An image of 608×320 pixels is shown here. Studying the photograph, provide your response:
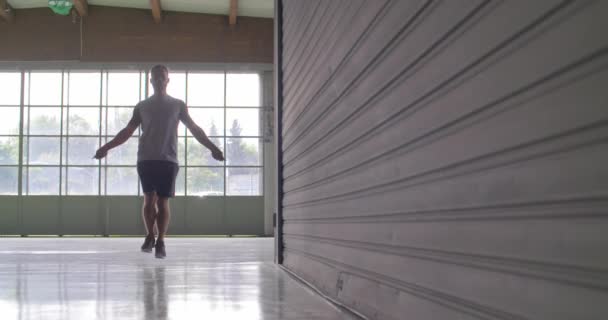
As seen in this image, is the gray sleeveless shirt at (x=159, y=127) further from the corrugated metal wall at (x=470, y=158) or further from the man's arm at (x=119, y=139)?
the corrugated metal wall at (x=470, y=158)

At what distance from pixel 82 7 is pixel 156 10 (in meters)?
1.95

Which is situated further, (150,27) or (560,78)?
(150,27)

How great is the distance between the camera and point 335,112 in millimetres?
2742

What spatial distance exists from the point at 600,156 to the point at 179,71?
17.9 meters

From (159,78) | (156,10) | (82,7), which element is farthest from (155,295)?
(82,7)

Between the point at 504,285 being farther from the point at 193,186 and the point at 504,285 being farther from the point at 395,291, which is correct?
the point at 193,186

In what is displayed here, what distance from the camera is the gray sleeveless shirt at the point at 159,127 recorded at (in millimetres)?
5410

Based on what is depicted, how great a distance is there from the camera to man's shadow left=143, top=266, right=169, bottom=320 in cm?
233

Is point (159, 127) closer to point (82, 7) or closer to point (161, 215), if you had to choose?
point (161, 215)

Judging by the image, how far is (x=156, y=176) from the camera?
5.40 meters

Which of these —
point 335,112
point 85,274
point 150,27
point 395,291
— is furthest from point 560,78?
point 150,27

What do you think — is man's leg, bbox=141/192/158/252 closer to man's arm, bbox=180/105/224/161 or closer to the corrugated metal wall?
man's arm, bbox=180/105/224/161

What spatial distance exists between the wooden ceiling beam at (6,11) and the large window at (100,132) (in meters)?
1.50

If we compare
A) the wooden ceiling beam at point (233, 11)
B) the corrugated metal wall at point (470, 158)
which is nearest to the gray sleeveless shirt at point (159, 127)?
the corrugated metal wall at point (470, 158)
